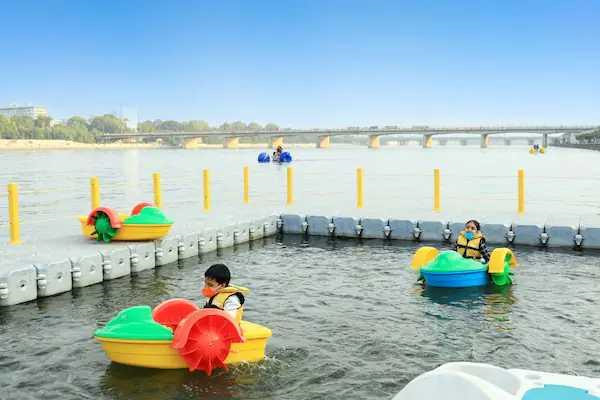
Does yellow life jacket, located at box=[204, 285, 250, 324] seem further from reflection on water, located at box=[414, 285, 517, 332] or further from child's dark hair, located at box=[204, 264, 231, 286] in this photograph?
reflection on water, located at box=[414, 285, 517, 332]

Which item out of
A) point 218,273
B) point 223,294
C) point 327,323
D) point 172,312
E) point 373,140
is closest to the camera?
point 218,273

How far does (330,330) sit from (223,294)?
2178 millimetres

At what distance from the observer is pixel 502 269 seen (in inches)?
470

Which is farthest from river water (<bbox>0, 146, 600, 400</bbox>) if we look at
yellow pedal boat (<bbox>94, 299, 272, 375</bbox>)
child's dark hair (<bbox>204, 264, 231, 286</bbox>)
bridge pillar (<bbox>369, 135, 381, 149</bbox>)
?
bridge pillar (<bbox>369, 135, 381, 149</bbox>)

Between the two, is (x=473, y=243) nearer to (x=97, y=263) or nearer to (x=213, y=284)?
(x=213, y=284)

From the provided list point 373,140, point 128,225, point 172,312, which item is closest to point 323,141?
point 373,140

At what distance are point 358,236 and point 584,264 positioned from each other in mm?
5851

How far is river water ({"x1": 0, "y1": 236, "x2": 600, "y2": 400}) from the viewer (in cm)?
754

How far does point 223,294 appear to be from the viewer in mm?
8008

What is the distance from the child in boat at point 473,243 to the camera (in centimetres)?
1241

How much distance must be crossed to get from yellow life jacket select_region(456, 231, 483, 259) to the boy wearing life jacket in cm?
597

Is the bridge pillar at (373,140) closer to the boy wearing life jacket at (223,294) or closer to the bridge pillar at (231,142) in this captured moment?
the bridge pillar at (231,142)

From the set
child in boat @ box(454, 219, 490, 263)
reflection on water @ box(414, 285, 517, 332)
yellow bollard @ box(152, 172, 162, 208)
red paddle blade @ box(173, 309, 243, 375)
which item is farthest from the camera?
yellow bollard @ box(152, 172, 162, 208)

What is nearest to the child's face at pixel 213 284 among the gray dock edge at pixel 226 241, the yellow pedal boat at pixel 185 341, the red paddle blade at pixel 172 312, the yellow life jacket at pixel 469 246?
the yellow pedal boat at pixel 185 341
